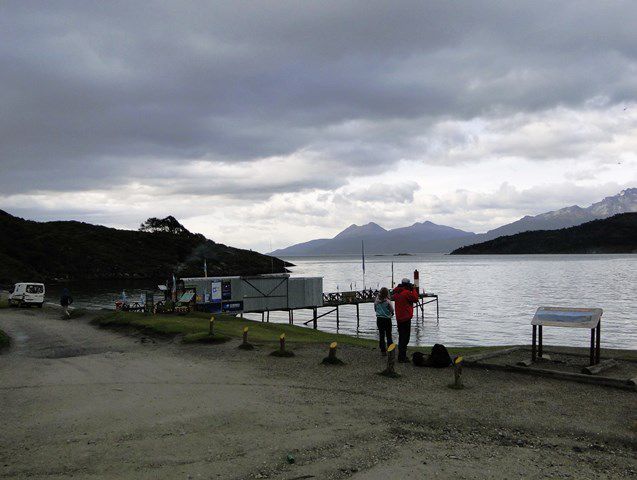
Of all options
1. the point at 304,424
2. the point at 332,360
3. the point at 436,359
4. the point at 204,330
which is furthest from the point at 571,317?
the point at 204,330

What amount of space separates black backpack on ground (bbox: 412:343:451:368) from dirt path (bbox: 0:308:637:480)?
1.73ft

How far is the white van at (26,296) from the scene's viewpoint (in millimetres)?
45812

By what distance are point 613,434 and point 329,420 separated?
205 inches

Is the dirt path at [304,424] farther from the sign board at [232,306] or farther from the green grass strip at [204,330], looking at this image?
the sign board at [232,306]

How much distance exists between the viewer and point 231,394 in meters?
12.5

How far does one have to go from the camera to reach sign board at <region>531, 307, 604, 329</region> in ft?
48.2

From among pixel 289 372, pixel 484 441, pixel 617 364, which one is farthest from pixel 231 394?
Result: pixel 617 364

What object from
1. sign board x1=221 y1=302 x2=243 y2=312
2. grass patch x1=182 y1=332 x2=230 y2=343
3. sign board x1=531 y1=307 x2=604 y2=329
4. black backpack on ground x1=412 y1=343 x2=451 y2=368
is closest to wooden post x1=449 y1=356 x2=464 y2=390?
black backpack on ground x1=412 y1=343 x2=451 y2=368

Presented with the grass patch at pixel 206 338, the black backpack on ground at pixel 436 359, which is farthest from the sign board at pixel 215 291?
the black backpack on ground at pixel 436 359

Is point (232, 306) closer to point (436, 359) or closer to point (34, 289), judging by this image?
point (34, 289)

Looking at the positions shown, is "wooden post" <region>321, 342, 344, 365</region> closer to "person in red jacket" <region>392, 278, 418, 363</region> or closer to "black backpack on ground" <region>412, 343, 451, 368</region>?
"person in red jacket" <region>392, 278, 418, 363</region>

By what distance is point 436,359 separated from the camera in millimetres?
15391

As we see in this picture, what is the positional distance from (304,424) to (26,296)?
144 ft

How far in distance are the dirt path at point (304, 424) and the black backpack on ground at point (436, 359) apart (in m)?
0.53
